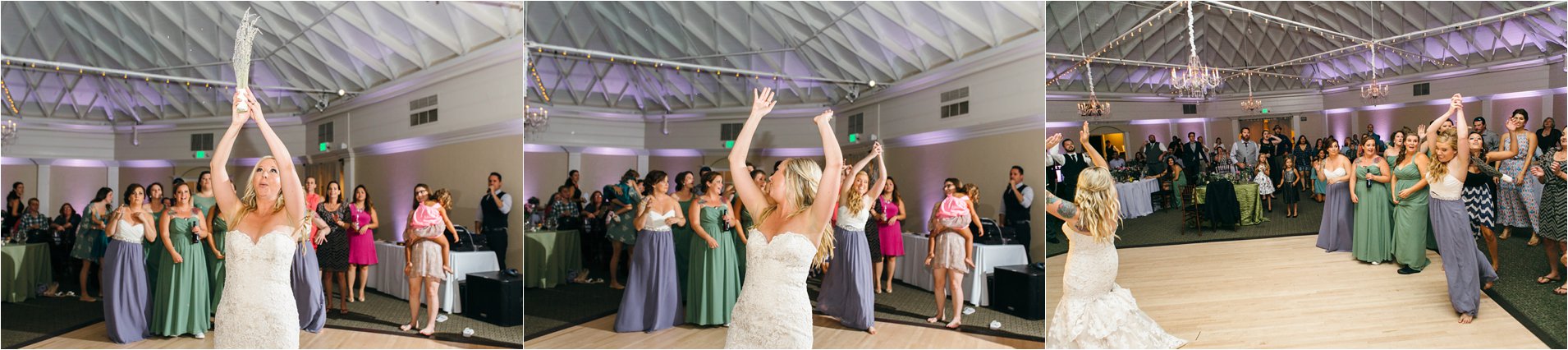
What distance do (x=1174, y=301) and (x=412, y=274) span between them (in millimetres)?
4384

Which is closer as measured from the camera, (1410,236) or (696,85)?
(1410,236)

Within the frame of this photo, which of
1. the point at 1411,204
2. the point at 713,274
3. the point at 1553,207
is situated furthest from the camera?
the point at 713,274

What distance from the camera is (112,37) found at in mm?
4938

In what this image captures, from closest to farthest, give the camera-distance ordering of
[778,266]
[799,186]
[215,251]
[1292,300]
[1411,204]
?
1. [778,266]
2. [799,186]
3. [1411,204]
4. [1292,300]
5. [215,251]

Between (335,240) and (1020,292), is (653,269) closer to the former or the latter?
(335,240)

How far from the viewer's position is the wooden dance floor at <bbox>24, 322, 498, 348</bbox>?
480 cm

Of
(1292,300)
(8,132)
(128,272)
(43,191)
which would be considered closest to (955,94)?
(1292,300)

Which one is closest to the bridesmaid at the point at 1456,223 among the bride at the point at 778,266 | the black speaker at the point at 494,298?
the bride at the point at 778,266

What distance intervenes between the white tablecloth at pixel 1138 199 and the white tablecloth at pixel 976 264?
0.66 meters

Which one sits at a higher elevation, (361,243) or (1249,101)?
Answer: (1249,101)

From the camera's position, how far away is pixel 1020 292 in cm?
464

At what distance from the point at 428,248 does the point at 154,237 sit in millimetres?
1787

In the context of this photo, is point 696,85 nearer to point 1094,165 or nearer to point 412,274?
point 412,274

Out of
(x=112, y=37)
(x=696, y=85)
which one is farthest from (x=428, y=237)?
(x=112, y=37)
